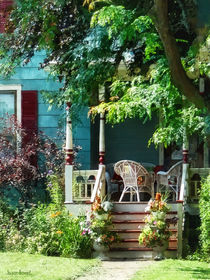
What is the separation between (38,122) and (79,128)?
0.93 meters

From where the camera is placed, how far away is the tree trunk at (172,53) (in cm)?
662

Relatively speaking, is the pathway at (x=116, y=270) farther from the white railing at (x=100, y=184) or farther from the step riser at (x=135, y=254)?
the white railing at (x=100, y=184)

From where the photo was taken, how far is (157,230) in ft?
40.4

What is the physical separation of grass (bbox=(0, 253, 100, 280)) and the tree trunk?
12.5ft

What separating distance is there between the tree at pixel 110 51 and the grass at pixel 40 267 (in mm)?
2423

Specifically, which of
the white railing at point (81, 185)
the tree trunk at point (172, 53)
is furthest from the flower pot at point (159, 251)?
the tree trunk at point (172, 53)

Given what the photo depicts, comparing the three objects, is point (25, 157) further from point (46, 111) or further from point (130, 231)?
point (130, 231)

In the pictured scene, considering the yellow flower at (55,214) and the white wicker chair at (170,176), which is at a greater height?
the white wicker chair at (170,176)

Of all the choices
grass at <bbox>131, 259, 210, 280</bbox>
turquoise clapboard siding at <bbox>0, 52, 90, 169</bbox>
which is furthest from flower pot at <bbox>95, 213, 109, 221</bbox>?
turquoise clapboard siding at <bbox>0, 52, 90, 169</bbox>

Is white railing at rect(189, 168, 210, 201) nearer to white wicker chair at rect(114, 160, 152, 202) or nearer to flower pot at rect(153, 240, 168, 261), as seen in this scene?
white wicker chair at rect(114, 160, 152, 202)

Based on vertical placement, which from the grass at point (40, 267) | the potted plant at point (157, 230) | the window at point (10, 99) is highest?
the window at point (10, 99)

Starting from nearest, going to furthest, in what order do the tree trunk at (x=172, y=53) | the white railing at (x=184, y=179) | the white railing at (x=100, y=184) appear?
the tree trunk at (x=172, y=53)
the white railing at (x=184, y=179)
the white railing at (x=100, y=184)

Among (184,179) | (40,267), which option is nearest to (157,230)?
(184,179)

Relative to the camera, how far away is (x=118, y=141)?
54.3 feet
